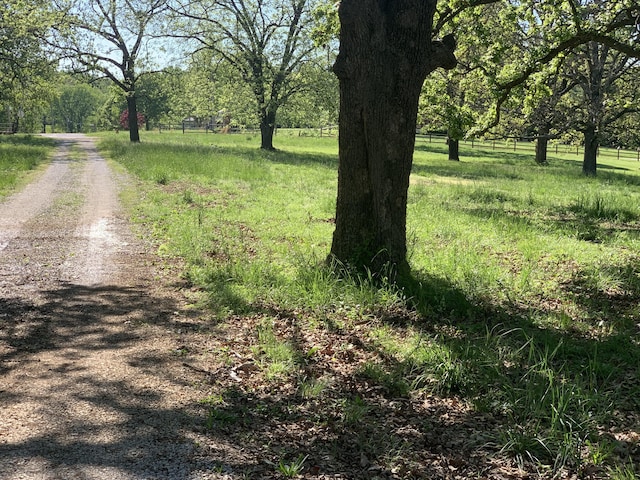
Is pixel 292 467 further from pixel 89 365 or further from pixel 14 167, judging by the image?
pixel 14 167

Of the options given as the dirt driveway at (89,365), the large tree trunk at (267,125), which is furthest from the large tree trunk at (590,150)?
the dirt driveway at (89,365)

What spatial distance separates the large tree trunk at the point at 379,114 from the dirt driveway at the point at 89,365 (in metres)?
2.47

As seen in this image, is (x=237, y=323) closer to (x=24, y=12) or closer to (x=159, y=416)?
(x=159, y=416)

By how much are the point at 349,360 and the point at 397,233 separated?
223 cm

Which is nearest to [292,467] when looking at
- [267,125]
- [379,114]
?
[379,114]

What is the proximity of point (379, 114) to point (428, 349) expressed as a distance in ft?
9.43

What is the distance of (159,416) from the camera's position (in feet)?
12.4

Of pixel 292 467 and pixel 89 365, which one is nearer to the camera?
pixel 292 467

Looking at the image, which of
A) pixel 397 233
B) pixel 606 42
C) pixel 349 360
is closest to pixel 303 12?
pixel 606 42

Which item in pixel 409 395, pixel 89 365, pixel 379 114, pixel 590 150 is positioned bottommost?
pixel 409 395

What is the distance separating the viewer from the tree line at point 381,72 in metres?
6.29

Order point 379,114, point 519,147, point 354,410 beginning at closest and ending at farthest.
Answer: point 354,410 < point 379,114 < point 519,147

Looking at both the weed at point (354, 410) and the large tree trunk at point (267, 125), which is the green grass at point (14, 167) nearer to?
the large tree trunk at point (267, 125)

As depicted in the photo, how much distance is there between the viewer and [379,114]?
6273mm
